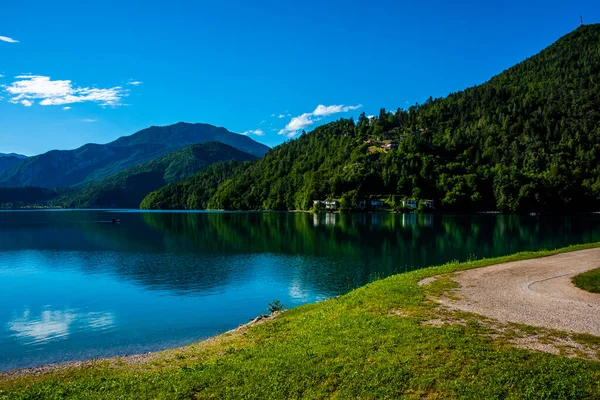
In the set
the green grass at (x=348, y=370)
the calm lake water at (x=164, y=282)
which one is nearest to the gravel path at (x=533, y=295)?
the green grass at (x=348, y=370)

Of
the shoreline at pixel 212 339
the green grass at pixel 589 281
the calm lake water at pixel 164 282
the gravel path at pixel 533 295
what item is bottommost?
the calm lake water at pixel 164 282

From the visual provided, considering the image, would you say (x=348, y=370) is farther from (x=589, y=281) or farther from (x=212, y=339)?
(x=589, y=281)

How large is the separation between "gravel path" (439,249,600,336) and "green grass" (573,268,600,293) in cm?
51

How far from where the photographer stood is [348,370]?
12953 millimetres

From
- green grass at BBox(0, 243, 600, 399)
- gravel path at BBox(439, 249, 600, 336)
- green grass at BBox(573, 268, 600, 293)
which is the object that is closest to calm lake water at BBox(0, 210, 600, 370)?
green grass at BBox(0, 243, 600, 399)

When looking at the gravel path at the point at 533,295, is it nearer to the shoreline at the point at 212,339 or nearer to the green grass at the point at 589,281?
the green grass at the point at 589,281

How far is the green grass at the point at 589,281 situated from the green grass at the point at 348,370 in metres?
10.9

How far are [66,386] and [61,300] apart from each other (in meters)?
26.1

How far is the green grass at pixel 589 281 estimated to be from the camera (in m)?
24.1

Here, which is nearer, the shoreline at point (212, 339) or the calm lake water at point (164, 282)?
the shoreline at point (212, 339)

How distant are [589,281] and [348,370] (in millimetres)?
20499

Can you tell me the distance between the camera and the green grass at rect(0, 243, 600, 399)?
11477 mm

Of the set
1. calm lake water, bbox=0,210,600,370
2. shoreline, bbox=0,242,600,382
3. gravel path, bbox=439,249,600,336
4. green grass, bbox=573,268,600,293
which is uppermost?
green grass, bbox=573,268,600,293

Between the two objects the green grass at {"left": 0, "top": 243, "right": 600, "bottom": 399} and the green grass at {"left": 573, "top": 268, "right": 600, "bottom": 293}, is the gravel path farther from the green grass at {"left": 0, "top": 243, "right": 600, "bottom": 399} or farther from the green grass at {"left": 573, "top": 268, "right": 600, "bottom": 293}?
the green grass at {"left": 0, "top": 243, "right": 600, "bottom": 399}
